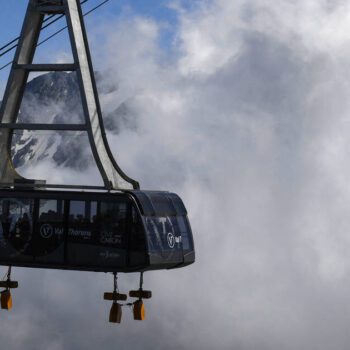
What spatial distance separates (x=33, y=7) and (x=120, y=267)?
12129 mm

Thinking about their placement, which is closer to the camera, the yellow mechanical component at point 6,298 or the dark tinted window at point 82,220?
the dark tinted window at point 82,220

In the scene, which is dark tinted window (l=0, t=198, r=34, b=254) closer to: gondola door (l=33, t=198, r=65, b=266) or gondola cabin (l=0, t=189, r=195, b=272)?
gondola cabin (l=0, t=189, r=195, b=272)

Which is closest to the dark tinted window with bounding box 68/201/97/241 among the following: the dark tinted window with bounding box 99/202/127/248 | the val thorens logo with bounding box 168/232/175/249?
the dark tinted window with bounding box 99/202/127/248

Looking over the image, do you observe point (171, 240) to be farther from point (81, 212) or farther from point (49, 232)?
point (49, 232)

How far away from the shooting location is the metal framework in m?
36.8

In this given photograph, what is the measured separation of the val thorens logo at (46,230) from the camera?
118 feet

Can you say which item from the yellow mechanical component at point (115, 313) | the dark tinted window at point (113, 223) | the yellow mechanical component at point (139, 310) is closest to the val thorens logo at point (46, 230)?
the dark tinted window at point (113, 223)

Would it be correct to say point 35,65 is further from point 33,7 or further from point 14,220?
point 14,220

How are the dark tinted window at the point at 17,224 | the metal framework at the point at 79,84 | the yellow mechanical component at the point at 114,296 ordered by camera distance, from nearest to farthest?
the yellow mechanical component at the point at 114,296
the dark tinted window at the point at 17,224
the metal framework at the point at 79,84

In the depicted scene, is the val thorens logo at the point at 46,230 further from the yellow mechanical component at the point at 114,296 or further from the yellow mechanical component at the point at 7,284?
the yellow mechanical component at the point at 7,284

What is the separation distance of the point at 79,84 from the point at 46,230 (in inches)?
238

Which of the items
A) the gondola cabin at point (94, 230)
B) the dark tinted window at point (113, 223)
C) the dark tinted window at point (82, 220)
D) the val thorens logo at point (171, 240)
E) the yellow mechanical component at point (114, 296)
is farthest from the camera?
the yellow mechanical component at point (114, 296)

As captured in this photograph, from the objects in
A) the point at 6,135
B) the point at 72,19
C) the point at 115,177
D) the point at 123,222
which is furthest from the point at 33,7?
the point at 123,222

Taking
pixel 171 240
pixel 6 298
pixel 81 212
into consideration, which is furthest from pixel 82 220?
pixel 6 298
